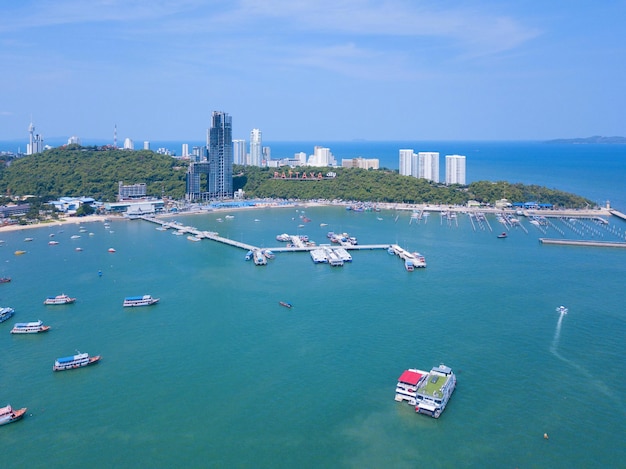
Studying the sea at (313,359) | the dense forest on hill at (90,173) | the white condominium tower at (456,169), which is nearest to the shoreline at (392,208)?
the dense forest on hill at (90,173)

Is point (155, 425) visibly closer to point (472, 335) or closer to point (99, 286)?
point (472, 335)

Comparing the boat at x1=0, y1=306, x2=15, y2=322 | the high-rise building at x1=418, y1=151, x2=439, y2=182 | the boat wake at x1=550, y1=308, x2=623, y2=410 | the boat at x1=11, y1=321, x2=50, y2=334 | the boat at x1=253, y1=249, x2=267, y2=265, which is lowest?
the boat wake at x1=550, y1=308, x2=623, y2=410

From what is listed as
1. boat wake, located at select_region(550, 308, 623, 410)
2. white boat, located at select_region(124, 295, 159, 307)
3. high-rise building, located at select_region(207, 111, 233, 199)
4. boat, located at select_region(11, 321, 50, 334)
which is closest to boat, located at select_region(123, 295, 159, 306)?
white boat, located at select_region(124, 295, 159, 307)

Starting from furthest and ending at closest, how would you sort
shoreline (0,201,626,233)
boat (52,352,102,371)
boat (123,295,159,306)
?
shoreline (0,201,626,233)
boat (123,295,159,306)
boat (52,352,102,371)

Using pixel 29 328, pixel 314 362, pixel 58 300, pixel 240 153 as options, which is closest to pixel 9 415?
pixel 29 328

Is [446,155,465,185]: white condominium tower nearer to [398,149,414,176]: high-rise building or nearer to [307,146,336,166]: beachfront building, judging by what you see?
[398,149,414,176]: high-rise building

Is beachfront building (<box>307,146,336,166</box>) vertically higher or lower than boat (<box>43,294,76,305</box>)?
higher

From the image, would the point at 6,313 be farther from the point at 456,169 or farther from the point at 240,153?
the point at 240,153

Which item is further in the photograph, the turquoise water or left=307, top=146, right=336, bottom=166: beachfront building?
left=307, top=146, right=336, bottom=166: beachfront building
